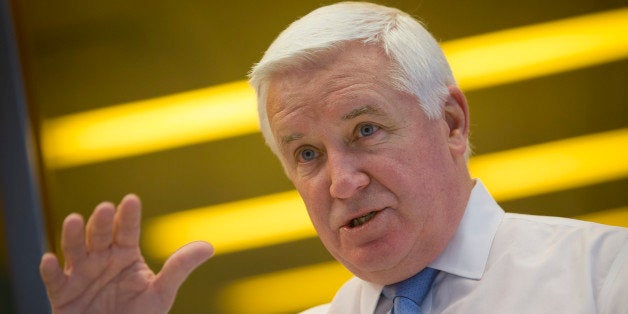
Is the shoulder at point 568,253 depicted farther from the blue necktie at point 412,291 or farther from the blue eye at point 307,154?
the blue eye at point 307,154

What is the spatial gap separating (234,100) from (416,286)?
124 centimetres

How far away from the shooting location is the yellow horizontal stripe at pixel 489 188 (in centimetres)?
266

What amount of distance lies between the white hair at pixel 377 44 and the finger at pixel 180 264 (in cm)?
41

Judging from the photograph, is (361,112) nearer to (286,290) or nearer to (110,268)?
(110,268)

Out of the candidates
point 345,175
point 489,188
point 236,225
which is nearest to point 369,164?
point 345,175

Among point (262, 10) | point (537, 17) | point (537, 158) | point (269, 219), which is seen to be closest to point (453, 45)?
point (537, 17)

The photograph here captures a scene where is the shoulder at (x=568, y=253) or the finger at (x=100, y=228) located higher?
the finger at (x=100, y=228)

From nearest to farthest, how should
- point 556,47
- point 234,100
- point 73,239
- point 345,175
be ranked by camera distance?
1. point 73,239
2. point 345,175
3. point 556,47
4. point 234,100

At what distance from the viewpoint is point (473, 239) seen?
174cm

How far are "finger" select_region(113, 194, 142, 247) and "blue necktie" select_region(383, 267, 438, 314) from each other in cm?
52

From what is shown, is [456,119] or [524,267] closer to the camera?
[524,267]

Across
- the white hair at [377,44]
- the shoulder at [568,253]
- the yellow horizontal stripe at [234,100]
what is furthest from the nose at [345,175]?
the yellow horizontal stripe at [234,100]

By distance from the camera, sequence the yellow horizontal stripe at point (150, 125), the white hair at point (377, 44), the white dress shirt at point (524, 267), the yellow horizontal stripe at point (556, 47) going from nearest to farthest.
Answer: the white dress shirt at point (524, 267)
the white hair at point (377, 44)
the yellow horizontal stripe at point (556, 47)
the yellow horizontal stripe at point (150, 125)

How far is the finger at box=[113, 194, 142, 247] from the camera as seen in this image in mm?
1465
